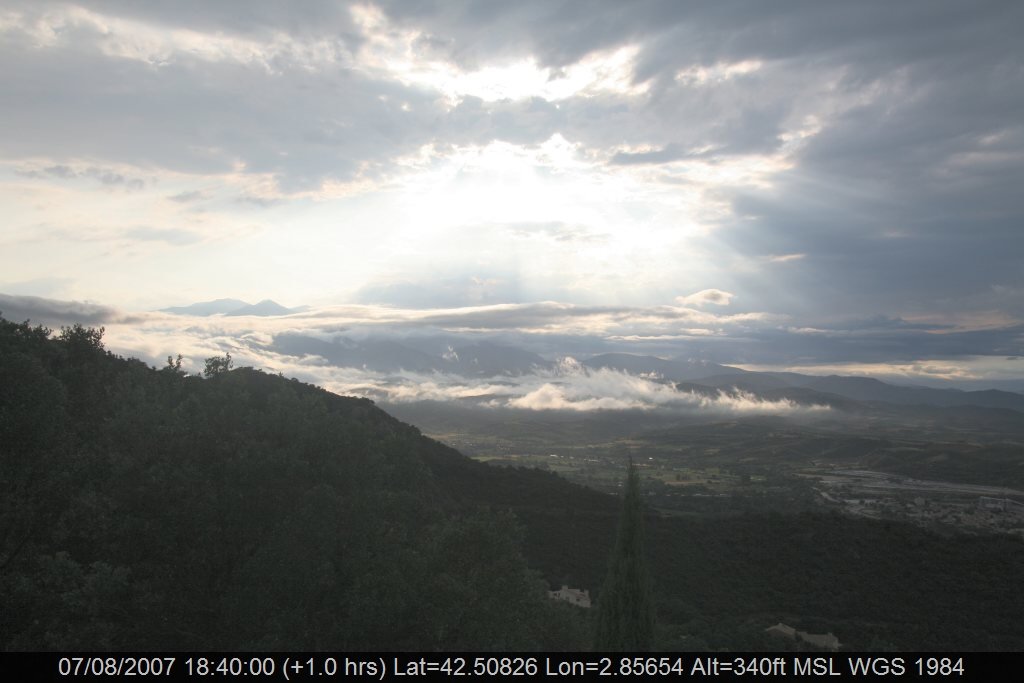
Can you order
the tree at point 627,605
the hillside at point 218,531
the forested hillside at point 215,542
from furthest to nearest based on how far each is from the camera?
the tree at point 627,605
the hillside at point 218,531
the forested hillside at point 215,542

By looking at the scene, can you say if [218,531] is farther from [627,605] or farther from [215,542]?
[627,605]

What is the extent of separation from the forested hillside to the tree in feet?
8.42

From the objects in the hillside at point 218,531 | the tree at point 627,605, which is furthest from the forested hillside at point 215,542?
the tree at point 627,605

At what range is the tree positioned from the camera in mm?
20422

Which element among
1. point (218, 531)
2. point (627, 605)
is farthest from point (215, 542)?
point (627, 605)

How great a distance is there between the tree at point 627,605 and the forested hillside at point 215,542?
101 inches

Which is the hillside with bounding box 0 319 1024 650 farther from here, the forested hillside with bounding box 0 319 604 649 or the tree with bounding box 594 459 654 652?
the tree with bounding box 594 459 654 652

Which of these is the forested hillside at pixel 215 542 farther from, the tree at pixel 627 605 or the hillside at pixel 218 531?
the tree at pixel 627 605

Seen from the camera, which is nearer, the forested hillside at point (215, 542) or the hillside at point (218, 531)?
the forested hillside at point (215, 542)

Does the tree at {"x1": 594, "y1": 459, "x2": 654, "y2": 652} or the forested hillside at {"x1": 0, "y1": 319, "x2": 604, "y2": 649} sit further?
the tree at {"x1": 594, "y1": 459, "x2": 654, "y2": 652}

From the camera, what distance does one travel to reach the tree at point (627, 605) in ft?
67.0

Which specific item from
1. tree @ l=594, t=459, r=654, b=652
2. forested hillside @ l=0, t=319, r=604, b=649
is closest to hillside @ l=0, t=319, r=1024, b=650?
forested hillside @ l=0, t=319, r=604, b=649

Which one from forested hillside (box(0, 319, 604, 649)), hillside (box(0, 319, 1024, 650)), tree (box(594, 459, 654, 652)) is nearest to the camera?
forested hillside (box(0, 319, 604, 649))

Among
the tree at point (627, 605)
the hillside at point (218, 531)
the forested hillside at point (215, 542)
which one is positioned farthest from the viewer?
the tree at point (627, 605)
